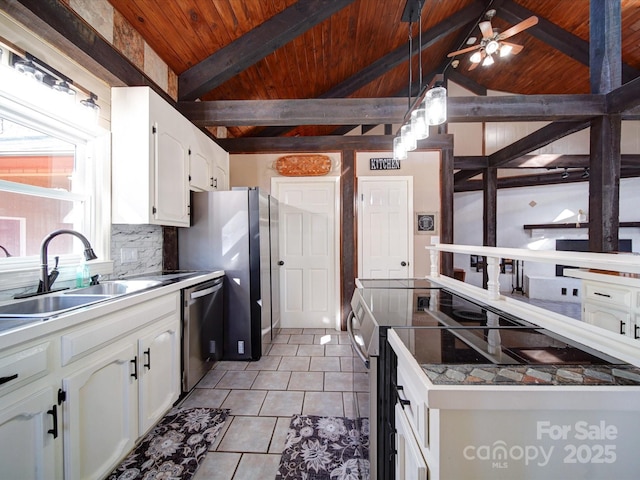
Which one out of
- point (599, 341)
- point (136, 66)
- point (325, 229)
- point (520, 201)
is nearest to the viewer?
point (599, 341)

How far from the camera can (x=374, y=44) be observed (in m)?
3.45

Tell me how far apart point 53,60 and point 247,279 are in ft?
6.57

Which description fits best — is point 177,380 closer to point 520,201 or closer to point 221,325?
point 221,325

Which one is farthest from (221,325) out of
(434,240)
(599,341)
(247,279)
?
(599,341)

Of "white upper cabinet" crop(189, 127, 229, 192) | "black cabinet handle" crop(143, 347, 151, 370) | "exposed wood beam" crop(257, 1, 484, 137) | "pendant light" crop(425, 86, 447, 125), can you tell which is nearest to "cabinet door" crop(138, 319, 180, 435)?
"black cabinet handle" crop(143, 347, 151, 370)

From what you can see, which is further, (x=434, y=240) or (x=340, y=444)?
(x=434, y=240)

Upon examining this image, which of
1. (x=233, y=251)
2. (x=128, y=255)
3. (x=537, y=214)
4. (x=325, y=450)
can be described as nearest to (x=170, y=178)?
(x=128, y=255)

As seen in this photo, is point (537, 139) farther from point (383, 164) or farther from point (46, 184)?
point (46, 184)

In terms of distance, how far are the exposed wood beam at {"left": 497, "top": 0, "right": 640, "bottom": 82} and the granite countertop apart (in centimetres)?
451

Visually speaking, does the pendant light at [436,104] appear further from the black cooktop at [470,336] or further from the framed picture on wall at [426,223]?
the framed picture on wall at [426,223]

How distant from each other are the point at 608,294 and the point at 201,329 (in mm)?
3173

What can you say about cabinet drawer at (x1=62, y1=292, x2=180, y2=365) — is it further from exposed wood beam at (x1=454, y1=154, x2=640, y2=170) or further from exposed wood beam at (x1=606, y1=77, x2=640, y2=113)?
exposed wood beam at (x1=454, y1=154, x2=640, y2=170)

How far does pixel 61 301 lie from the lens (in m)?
1.51

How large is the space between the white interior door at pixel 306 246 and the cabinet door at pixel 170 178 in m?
1.48
